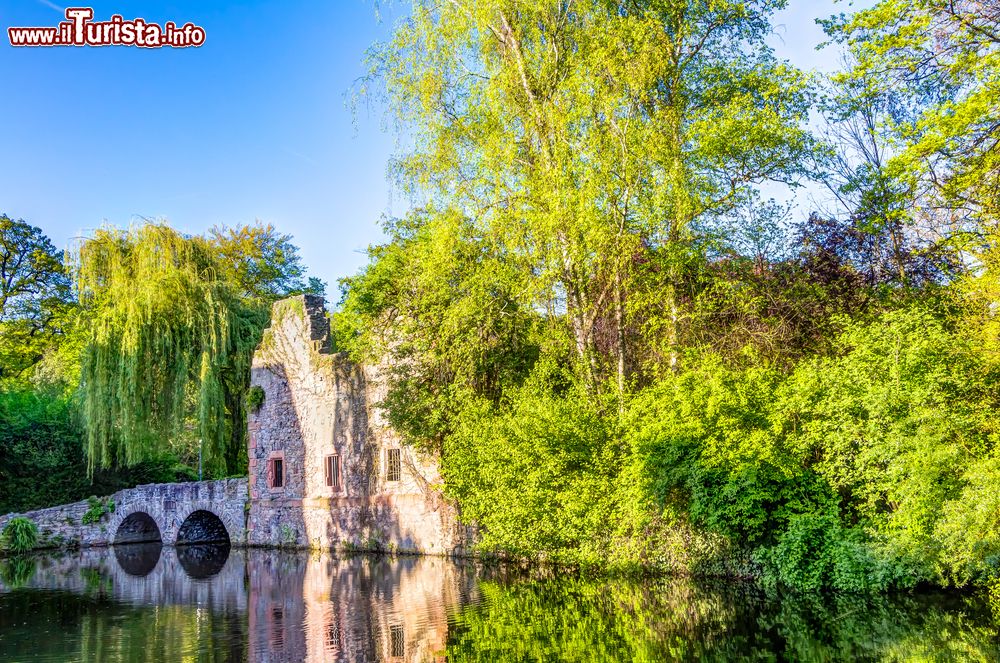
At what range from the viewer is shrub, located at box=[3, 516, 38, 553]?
2648cm

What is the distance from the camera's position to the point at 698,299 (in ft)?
51.2

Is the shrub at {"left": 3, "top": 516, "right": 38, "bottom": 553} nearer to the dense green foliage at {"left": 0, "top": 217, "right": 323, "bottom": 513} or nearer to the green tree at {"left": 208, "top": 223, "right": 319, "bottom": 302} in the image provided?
the dense green foliage at {"left": 0, "top": 217, "right": 323, "bottom": 513}

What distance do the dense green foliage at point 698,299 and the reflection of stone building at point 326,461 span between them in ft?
6.87

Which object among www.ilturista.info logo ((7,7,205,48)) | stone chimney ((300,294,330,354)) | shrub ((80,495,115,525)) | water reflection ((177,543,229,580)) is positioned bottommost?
water reflection ((177,543,229,580))

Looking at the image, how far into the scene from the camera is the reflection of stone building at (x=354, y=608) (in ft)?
32.8

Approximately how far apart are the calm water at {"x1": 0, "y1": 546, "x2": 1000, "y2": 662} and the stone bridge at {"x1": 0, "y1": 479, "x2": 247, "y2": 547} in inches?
334

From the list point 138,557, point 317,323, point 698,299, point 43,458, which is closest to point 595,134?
point 698,299

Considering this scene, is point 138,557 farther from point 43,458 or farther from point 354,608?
point 354,608

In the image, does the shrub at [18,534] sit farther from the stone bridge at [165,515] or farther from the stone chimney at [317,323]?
the stone chimney at [317,323]

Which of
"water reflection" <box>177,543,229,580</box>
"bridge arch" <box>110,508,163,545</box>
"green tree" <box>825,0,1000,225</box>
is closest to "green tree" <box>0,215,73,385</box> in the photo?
"bridge arch" <box>110,508,163,545</box>

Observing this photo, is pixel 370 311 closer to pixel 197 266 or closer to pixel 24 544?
pixel 197 266

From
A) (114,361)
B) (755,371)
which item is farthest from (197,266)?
(755,371)

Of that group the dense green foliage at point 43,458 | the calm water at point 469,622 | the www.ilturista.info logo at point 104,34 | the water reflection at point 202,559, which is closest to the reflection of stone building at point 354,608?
the calm water at point 469,622

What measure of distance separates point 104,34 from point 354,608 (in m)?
10.3
